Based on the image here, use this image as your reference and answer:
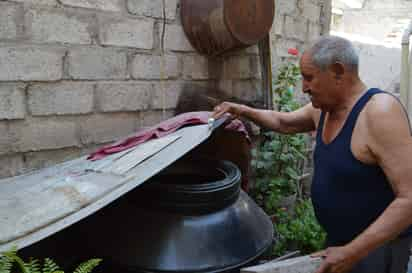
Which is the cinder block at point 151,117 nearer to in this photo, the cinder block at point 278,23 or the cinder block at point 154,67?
the cinder block at point 154,67

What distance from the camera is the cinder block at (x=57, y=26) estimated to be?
103 inches

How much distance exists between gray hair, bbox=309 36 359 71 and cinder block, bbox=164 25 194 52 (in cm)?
150

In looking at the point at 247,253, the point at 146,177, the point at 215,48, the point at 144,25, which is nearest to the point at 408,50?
the point at 215,48

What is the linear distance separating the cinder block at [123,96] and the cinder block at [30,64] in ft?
1.10

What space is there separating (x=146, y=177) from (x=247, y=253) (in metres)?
0.67

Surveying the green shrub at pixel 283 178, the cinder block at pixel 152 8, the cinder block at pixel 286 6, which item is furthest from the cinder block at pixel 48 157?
the cinder block at pixel 286 6

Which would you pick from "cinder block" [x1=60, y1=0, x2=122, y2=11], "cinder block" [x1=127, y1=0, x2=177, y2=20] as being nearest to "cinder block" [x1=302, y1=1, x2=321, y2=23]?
"cinder block" [x1=127, y1=0, x2=177, y2=20]

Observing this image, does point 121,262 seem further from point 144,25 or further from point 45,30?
point 144,25

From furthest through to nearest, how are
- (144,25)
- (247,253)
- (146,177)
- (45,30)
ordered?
(144,25)
(45,30)
(247,253)
(146,177)

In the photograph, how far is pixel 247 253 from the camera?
7.24 ft

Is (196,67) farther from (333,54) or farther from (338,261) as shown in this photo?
(338,261)

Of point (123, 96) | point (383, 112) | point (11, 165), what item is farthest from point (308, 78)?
point (11, 165)

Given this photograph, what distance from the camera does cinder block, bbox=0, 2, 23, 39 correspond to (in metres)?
2.49

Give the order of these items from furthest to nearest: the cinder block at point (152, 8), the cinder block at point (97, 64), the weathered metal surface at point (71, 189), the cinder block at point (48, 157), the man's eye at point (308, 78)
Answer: the cinder block at point (152, 8), the cinder block at point (97, 64), the cinder block at point (48, 157), the man's eye at point (308, 78), the weathered metal surface at point (71, 189)
